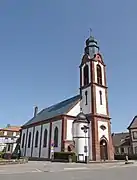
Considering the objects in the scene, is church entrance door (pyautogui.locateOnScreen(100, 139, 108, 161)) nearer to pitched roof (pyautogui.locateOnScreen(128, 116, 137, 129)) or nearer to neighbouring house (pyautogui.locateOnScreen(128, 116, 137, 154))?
neighbouring house (pyautogui.locateOnScreen(128, 116, 137, 154))

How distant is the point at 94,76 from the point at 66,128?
12.4 m

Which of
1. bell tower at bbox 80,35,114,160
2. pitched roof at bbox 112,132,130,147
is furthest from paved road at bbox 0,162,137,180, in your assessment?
pitched roof at bbox 112,132,130,147

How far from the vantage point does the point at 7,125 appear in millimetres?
86625

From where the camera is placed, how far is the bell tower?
119 feet

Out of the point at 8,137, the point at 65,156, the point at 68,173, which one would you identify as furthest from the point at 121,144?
the point at 68,173

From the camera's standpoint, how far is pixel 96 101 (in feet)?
128

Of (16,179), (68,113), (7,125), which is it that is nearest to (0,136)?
(7,125)

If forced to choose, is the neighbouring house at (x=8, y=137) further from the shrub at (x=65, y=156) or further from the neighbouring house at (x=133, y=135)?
the shrub at (x=65, y=156)

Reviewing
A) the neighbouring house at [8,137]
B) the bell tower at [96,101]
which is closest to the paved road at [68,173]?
the bell tower at [96,101]

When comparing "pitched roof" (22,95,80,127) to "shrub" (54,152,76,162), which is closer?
"shrub" (54,152,76,162)

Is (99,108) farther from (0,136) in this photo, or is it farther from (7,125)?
(7,125)

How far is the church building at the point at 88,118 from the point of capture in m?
36.5

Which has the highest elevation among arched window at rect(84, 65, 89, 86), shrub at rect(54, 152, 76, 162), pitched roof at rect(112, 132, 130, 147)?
arched window at rect(84, 65, 89, 86)

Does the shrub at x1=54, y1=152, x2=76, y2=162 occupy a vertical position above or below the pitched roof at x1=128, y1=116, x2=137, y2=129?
below
